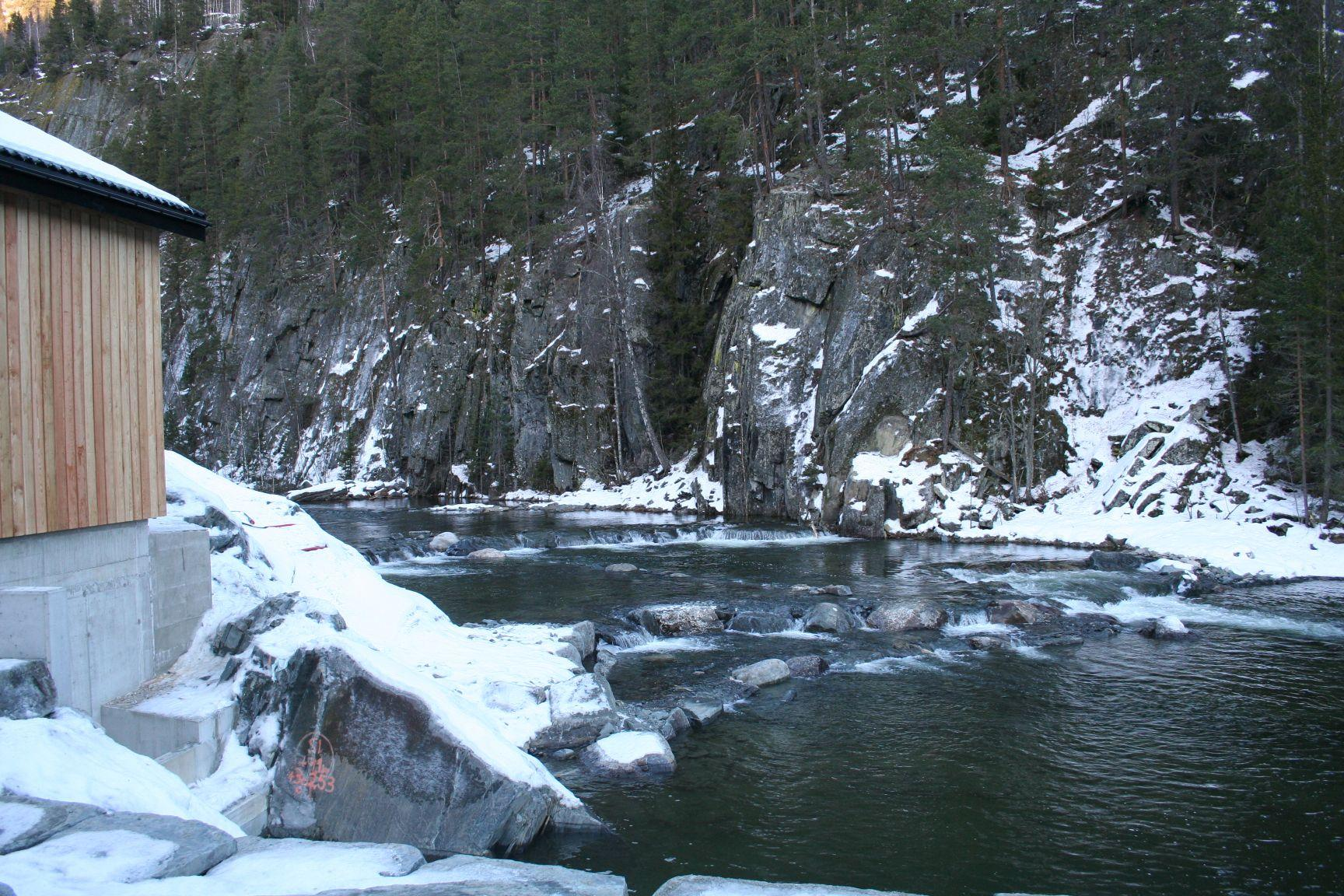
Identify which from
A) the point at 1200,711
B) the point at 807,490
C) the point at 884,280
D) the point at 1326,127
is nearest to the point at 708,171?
the point at 884,280

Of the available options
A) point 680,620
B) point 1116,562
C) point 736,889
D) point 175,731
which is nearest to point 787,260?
point 1116,562

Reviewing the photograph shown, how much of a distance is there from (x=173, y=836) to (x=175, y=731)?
2.51m

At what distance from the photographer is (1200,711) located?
11891 millimetres

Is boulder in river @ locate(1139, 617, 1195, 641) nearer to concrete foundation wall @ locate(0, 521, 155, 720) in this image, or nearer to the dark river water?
the dark river water

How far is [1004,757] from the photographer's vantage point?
10398mm

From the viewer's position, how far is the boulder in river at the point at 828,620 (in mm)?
16781

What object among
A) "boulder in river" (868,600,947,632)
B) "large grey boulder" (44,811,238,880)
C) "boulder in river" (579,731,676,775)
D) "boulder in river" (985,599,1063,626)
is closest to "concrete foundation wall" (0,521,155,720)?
"large grey boulder" (44,811,238,880)

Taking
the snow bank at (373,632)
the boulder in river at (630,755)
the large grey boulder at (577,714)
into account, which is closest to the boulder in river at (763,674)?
the large grey boulder at (577,714)

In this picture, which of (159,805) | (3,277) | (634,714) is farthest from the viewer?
(634,714)

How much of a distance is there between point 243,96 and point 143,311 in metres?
70.8

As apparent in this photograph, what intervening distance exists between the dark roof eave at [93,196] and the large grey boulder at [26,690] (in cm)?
397

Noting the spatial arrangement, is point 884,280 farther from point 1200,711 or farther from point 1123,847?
point 1123,847

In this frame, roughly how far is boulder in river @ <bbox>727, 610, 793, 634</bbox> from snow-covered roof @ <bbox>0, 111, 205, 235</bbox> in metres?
12.1

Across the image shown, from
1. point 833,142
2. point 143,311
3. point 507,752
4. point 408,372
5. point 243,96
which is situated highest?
point 243,96
